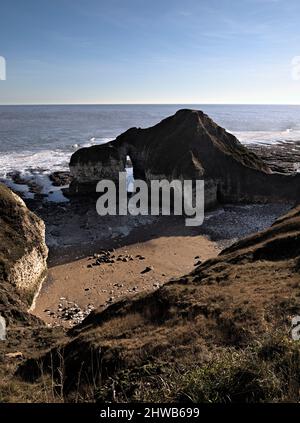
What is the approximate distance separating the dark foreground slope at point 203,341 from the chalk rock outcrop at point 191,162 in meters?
24.2

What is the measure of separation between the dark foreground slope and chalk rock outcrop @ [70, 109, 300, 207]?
79.4ft

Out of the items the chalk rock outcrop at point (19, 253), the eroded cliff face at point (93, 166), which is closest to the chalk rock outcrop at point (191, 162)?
the eroded cliff face at point (93, 166)

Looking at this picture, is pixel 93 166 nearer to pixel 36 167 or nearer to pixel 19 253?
pixel 36 167

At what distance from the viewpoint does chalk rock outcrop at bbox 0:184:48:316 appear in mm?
20688

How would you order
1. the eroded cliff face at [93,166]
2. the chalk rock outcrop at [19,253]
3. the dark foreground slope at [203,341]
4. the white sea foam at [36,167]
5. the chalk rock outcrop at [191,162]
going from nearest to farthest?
the dark foreground slope at [203,341] → the chalk rock outcrop at [19,253] → the chalk rock outcrop at [191,162] → the eroded cliff face at [93,166] → the white sea foam at [36,167]

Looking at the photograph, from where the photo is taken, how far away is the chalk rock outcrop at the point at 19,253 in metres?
20.7

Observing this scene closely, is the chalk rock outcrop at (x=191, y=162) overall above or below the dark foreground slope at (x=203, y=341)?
above

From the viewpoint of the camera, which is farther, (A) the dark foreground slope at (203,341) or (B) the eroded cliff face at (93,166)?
(B) the eroded cliff face at (93,166)

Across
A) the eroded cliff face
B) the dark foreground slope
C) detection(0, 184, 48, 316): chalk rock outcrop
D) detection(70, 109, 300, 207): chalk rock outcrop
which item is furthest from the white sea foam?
the dark foreground slope

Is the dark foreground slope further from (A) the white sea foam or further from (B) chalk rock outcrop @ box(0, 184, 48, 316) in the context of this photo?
(A) the white sea foam

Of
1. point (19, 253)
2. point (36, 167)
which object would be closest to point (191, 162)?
point (19, 253)

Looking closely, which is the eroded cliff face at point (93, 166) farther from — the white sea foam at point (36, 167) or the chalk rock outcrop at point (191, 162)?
the white sea foam at point (36, 167)

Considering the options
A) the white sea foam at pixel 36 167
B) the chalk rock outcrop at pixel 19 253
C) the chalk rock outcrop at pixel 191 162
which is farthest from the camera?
the white sea foam at pixel 36 167
